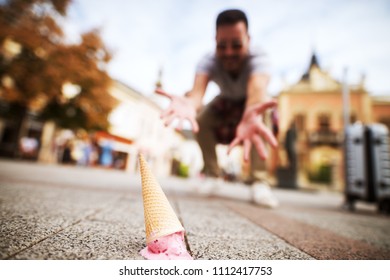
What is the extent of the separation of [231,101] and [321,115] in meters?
18.6

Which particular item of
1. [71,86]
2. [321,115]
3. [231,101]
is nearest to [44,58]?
[71,86]

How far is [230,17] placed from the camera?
1.74 meters

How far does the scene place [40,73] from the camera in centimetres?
768

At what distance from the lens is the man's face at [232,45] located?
70.4 inches

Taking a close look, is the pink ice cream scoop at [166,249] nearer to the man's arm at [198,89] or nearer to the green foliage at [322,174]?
the man's arm at [198,89]

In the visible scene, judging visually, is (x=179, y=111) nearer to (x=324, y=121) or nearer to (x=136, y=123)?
(x=136, y=123)

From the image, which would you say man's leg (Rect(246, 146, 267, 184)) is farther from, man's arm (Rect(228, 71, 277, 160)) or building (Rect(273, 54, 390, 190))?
building (Rect(273, 54, 390, 190))

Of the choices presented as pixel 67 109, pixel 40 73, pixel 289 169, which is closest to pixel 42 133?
pixel 67 109

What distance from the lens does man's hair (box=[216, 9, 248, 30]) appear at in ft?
5.71

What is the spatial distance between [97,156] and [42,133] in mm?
3341

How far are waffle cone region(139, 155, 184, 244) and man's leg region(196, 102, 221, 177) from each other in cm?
161

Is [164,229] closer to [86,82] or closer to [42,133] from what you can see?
[86,82]

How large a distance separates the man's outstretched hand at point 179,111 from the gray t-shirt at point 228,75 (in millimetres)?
590

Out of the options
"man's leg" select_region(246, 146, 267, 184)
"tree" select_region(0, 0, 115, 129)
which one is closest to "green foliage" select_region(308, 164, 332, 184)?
"tree" select_region(0, 0, 115, 129)
